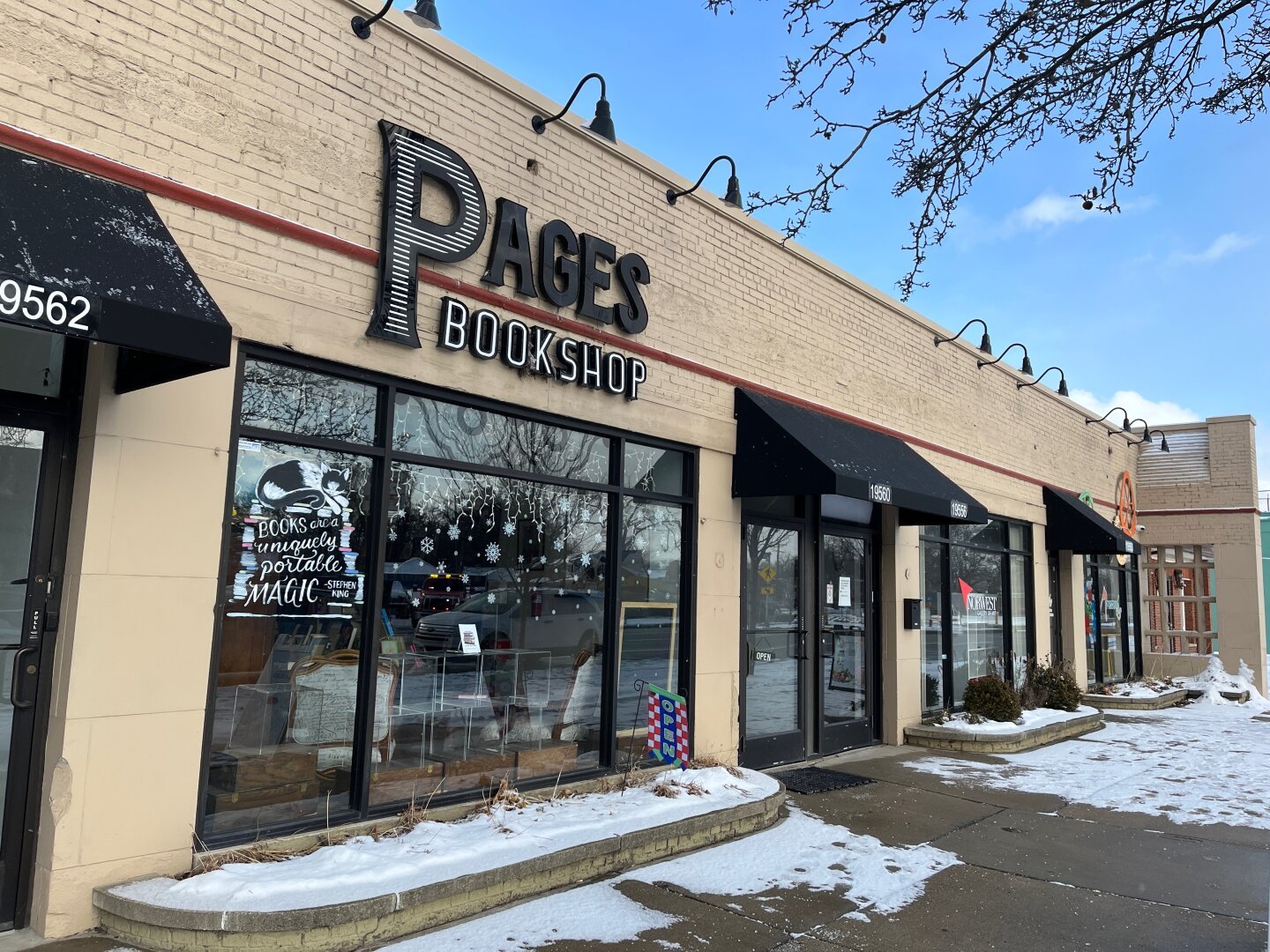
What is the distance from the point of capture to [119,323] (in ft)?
12.5

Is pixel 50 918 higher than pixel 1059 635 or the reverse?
the reverse

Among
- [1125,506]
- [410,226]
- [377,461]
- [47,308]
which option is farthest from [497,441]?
[1125,506]

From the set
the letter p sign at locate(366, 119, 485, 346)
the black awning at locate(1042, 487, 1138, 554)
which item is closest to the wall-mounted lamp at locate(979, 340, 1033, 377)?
the black awning at locate(1042, 487, 1138, 554)

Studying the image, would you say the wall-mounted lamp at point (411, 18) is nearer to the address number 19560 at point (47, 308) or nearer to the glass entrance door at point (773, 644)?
the address number 19560 at point (47, 308)

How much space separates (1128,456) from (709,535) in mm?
14484

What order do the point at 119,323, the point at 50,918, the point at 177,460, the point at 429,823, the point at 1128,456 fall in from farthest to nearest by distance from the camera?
the point at 1128,456 < the point at 429,823 < the point at 177,460 < the point at 50,918 < the point at 119,323

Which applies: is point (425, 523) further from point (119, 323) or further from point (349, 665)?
point (119, 323)

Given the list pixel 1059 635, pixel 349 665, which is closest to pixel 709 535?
pixel 349 665

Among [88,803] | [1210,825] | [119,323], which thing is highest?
[119,323]

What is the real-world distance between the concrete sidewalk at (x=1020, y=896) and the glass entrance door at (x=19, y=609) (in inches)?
18.7

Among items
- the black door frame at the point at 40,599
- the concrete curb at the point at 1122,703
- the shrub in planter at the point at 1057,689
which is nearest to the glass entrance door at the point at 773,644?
the shrub in planter at the point at 1057,689

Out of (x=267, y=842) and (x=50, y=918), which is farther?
(x=267, y=842)

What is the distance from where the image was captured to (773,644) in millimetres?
9086

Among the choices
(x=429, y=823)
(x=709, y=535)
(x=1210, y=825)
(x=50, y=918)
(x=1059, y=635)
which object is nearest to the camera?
(x=50, y=918)
